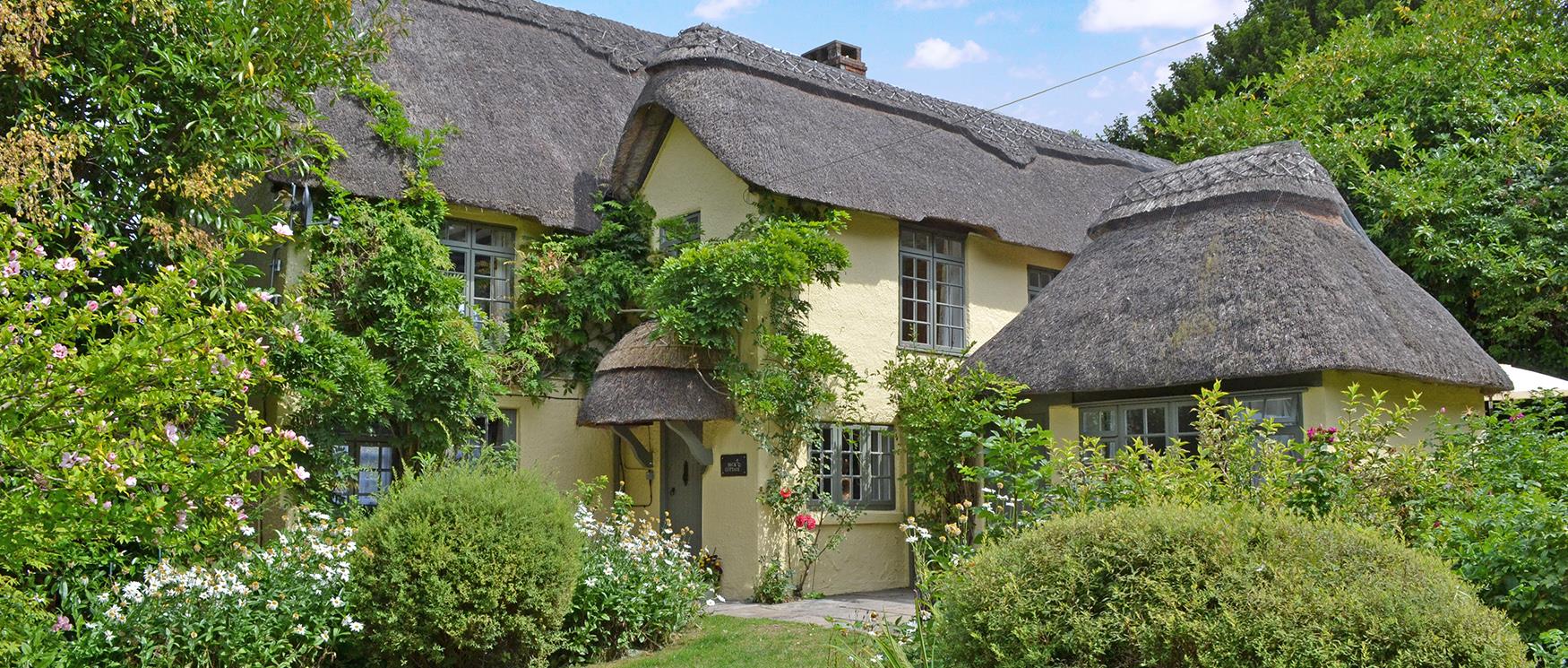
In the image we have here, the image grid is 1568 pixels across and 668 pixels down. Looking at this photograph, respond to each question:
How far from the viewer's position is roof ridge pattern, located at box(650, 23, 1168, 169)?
13.8 m

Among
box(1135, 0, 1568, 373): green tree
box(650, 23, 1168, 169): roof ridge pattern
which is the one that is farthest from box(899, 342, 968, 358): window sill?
box(1135, 0, 1568, 373): green tree

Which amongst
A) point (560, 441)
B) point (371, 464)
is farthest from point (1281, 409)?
point (371, 464)

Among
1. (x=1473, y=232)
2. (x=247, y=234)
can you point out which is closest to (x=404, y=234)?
(x=247, y=234)

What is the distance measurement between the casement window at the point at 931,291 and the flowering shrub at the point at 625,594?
183 inches

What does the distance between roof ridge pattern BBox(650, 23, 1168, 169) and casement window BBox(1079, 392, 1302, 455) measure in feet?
16.1

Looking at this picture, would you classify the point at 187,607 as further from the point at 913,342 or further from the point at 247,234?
the point at 913,342

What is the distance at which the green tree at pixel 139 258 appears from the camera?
18.1 feet

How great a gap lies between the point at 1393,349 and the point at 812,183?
5565 millimetres

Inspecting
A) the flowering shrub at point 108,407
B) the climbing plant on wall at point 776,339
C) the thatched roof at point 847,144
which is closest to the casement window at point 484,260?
the thatched roof at point 847,144

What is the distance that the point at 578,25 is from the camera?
640 inches

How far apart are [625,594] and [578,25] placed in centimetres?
935

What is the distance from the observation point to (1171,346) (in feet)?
36.0

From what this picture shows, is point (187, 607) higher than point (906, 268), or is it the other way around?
point (906, 268)

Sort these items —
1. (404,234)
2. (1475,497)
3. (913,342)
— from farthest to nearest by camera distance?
(913,342), (404,234), (1475,497)
